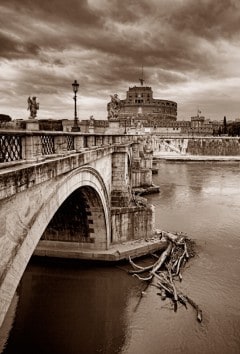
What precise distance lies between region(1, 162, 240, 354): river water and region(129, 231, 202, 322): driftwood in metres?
0.28

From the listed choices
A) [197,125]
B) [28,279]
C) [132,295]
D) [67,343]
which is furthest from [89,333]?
[197,125]

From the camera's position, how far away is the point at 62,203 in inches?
433

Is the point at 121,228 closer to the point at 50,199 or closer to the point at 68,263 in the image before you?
the point at 68,263

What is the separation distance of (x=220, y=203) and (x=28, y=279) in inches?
679

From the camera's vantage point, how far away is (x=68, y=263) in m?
13.7

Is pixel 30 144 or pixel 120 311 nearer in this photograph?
pixel 30 144

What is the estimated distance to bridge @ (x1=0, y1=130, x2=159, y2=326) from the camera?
4.78 meters

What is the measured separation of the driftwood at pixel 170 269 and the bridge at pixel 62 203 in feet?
2.84

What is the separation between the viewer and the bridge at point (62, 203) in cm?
478

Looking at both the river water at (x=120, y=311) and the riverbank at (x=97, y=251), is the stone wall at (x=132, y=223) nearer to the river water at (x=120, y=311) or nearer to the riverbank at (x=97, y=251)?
the riverbank at (x=97, y=251)

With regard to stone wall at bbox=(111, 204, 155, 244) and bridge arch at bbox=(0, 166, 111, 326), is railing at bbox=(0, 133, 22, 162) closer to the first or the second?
bridge arch at bbox=(0, 166, 111, 326)

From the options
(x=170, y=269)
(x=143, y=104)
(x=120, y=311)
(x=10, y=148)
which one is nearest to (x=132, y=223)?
(x=170, y=269)

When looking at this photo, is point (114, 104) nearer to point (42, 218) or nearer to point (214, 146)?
point (42, 218)

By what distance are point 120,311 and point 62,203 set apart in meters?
3.96
